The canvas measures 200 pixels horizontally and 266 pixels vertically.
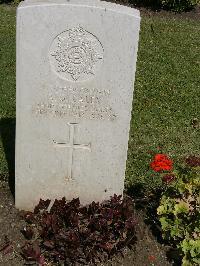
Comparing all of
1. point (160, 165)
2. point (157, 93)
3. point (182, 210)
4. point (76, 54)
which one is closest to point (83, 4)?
point (76, 54)

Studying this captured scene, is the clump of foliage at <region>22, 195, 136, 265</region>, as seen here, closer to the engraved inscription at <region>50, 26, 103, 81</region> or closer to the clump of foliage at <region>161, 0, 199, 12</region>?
the engraved inscription at <region>50, 26, 103, 81</region>

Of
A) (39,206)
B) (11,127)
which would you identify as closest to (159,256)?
(39,206)

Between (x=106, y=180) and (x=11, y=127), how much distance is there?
78.2 inches

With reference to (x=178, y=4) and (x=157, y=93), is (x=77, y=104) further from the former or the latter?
(x=178, y=4)

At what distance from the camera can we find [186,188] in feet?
14.5

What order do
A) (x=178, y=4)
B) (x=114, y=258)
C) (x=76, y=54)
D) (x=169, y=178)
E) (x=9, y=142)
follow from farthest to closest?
(x=178, y=4), (x=9, y=142), (x=169, y=178), (x=114, y=258), (x=76, y=54)

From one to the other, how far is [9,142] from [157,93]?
8.17ft

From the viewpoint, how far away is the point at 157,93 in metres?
7.56

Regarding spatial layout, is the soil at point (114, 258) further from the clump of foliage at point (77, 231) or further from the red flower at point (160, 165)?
the red flower at point (160, 165)

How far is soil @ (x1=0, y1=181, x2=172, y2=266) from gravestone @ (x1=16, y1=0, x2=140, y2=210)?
171 millimetres

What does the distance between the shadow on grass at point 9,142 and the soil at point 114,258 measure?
34cm

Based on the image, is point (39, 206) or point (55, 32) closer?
point (55, 32)

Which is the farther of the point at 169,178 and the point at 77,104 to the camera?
the point at 169,178

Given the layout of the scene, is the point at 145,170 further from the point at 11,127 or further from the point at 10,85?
the point at 10,85
